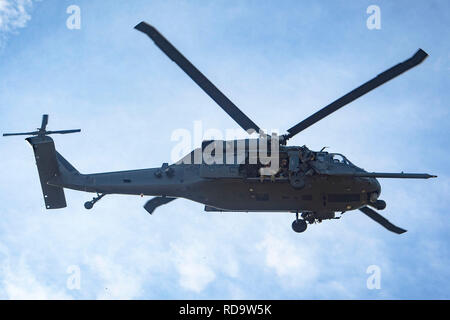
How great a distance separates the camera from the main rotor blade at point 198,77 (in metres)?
17.3

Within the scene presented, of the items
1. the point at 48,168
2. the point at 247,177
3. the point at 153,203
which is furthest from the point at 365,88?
the point at 48,168

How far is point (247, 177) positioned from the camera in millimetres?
19359

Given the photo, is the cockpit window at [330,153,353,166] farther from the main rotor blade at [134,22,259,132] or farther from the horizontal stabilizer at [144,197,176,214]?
the horizontal stabilizer at [144,197,176,214]

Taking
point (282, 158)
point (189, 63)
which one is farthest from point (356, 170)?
point (189, 63)

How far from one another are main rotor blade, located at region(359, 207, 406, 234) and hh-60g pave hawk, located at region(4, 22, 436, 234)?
0.04 metres

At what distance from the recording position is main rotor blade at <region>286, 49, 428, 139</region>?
671 inches

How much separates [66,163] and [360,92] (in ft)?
41.8

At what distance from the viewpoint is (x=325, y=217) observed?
20.3 m

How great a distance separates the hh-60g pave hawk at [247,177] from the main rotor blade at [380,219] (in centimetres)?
4

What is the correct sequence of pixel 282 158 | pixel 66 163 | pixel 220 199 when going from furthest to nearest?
pixel 66 163
pixel 220 199
pixel 282 158

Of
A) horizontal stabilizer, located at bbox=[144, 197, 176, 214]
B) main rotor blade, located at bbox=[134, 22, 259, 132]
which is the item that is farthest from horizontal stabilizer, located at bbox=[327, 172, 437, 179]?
horizontal stabilizer, located at bbox=[144, 197, 176, 214]
